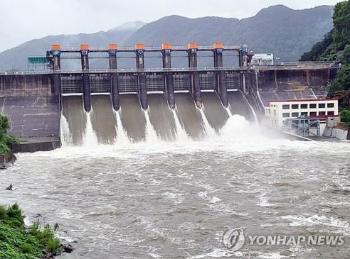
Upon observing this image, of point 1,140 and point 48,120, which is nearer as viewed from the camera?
point 1,140

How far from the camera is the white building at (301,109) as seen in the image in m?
46.0

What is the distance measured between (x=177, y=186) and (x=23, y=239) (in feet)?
36.4

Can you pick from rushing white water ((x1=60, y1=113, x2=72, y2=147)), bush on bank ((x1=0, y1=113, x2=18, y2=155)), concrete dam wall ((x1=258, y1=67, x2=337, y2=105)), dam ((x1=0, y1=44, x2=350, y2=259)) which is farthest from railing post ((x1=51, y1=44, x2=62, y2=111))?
concrete dam wall ((x1=258, y1=67, x2=337, y2=105))

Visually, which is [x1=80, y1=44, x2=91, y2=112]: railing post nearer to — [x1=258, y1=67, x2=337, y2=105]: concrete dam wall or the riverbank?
[x1=258, y1=67, x2=337, y2=105]: concrete dam wall

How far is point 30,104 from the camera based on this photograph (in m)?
45.9

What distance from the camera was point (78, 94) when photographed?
1871 inches

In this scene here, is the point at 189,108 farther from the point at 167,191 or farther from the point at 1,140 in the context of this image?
the point at 167,191

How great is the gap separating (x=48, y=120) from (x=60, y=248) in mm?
28141

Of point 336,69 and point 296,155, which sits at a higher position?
point 336,69

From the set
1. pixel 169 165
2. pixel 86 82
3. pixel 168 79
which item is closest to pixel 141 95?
pixel 168 79

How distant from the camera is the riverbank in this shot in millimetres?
14827

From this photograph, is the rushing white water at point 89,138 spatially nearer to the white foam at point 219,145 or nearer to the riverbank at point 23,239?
the white foam at point 219,145

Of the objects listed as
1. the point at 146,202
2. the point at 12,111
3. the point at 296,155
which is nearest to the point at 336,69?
the point at 296,155

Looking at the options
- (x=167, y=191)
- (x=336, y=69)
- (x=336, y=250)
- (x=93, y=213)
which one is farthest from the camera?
(x=336, y=69)
